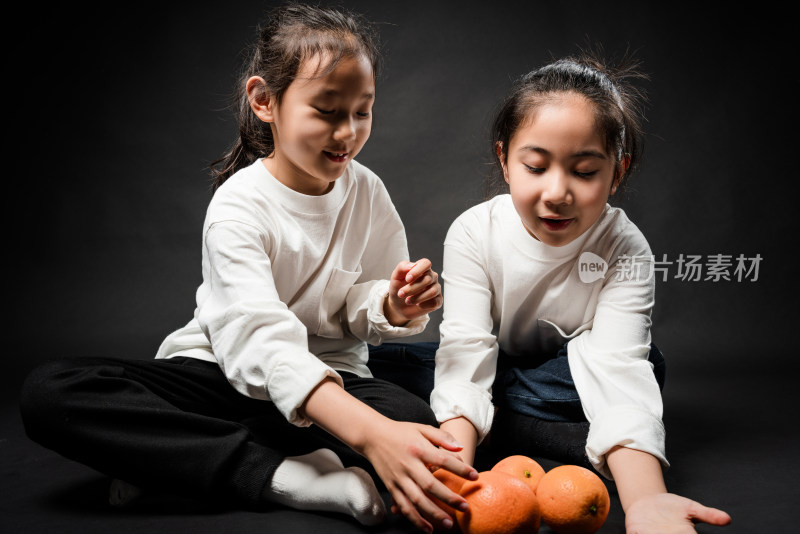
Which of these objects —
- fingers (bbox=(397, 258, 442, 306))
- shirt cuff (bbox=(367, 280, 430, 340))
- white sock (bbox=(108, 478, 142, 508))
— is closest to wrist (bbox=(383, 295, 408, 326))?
shirt cuff (bbox=(367, 280, 430, 340))

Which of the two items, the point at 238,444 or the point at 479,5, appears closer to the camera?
the point at 238,444

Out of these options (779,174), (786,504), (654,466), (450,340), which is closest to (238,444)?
(450,340)

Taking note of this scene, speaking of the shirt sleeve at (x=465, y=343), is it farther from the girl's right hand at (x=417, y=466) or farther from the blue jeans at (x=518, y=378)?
the girl's right hand at (x=417, y=466)

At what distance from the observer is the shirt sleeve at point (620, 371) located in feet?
5.73

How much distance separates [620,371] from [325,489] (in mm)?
672

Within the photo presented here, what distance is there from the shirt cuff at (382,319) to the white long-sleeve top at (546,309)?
6 centimetres

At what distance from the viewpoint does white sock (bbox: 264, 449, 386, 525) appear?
162cm

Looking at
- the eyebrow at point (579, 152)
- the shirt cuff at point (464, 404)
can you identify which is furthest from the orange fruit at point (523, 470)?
the eyebrow at point (579, 152)

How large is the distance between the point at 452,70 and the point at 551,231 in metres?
1.39

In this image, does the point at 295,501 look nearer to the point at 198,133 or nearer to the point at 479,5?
the point at 198,133

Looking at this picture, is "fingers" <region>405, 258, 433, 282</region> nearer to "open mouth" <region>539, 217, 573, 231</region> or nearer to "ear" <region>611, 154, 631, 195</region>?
"open mouth" <region>539, 217, 573, 231</region>

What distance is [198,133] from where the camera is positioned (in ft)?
10.5

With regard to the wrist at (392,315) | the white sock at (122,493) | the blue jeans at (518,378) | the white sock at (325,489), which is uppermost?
the wrist at (392,315)

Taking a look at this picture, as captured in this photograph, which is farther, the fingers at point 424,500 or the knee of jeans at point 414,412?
the knee of jeans at point 414,412
